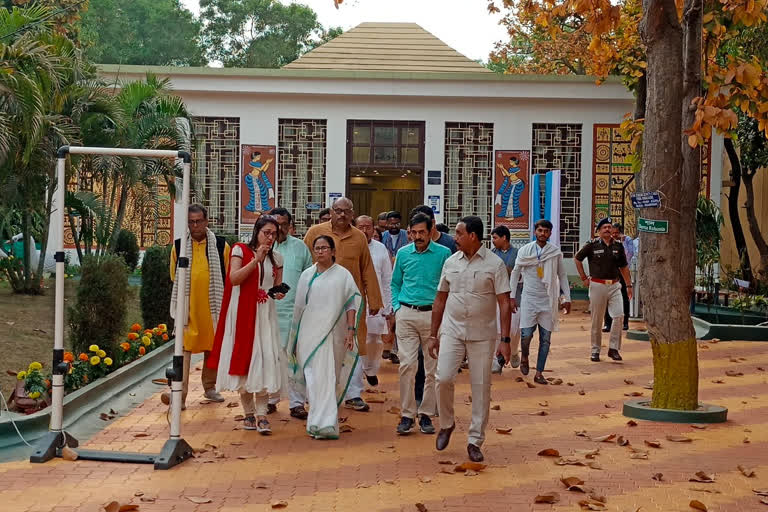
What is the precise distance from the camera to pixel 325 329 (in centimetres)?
982

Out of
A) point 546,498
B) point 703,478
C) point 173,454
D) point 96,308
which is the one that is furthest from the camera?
point 96,308

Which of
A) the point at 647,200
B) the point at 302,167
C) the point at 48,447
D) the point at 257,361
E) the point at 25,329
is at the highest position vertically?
the point at 302,167

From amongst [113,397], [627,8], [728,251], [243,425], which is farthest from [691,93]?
[728,251]

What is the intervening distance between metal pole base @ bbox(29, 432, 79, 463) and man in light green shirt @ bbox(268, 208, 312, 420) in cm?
255

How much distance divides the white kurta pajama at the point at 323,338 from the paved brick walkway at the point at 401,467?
0.39 metres

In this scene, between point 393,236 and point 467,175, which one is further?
point 467,175

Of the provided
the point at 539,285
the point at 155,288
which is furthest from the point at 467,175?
the point at 539,285

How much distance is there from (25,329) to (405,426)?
8.02 m

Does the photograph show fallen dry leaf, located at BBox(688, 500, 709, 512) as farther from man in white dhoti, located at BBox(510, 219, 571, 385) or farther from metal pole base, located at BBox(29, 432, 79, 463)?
man in white dhoti, located at BBox(510, 219, 571, 385)

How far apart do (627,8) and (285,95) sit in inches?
336

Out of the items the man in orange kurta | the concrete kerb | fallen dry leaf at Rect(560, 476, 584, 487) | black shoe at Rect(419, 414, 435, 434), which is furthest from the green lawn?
fallen dry leaf at Rect(560, 476, 584, 487)

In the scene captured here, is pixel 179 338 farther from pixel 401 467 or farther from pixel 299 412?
pixel 299 412

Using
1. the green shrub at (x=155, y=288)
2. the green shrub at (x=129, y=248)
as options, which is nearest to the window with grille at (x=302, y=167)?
the green shrub at (x=129, y=248)

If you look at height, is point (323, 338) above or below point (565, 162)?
below
